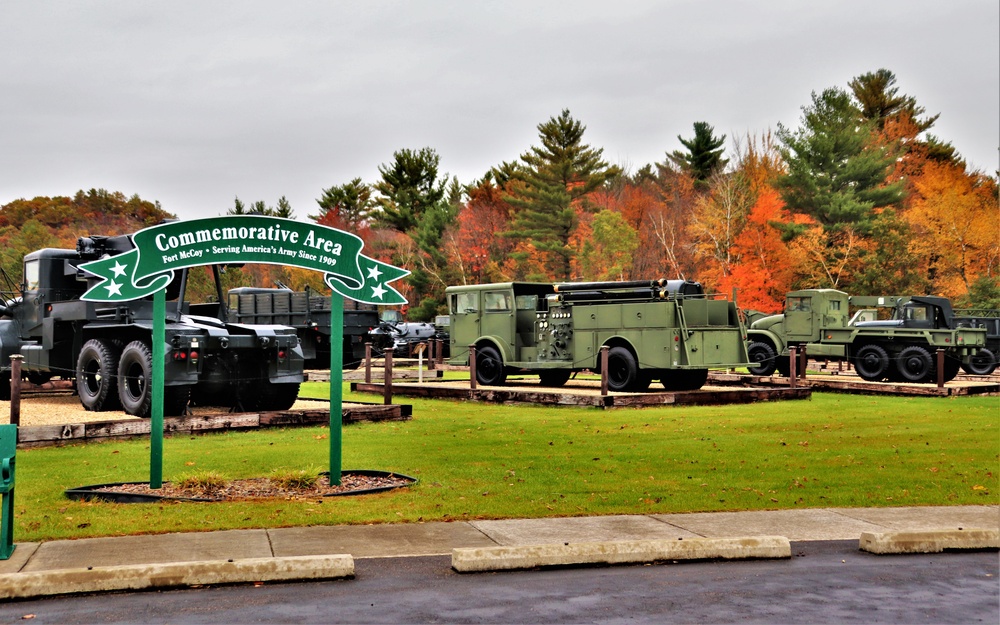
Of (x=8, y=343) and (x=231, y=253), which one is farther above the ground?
(x=231, y=253)

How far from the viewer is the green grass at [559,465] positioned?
379 inches

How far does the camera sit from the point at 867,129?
56281 millimetres

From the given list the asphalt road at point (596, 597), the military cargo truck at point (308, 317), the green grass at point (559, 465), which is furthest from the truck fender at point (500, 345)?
the asphalt road at point (596, 597)

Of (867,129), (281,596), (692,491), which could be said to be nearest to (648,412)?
(692,491)

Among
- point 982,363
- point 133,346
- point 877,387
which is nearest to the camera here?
point 133,346

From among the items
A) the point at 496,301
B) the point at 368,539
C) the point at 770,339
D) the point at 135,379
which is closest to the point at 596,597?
the point at 368,539

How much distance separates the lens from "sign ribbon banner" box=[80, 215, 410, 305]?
11.2m

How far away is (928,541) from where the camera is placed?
827 centimetres

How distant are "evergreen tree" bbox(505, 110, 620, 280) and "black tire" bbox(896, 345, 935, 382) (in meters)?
35.3

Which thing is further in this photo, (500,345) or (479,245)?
(479,245)

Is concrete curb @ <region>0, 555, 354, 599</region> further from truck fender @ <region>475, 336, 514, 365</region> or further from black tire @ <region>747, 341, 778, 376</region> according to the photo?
black tire @ <region>747, 341, 778, 376</region>

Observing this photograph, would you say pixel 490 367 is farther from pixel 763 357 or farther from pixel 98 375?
pixel 98 375

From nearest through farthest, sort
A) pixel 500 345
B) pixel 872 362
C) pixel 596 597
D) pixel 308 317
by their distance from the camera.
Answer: pixel 596 597 < pixel 500 345 < pixel 872 362 < pixel 308 317

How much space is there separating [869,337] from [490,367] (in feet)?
34.8
